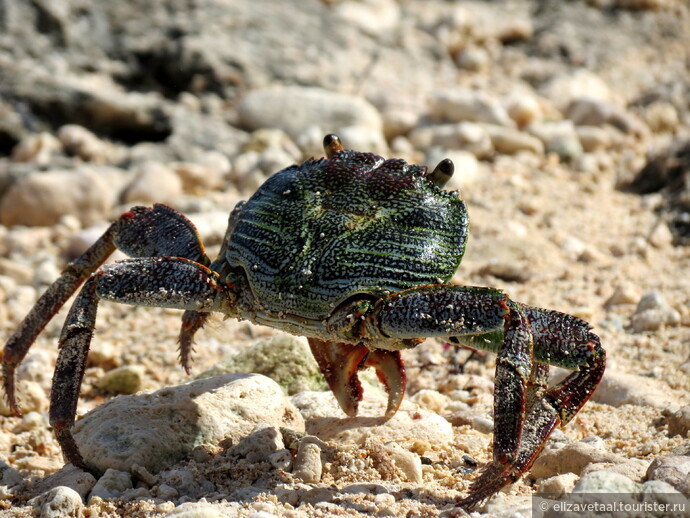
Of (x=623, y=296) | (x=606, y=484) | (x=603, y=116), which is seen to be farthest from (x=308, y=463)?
(x=603, y=116)

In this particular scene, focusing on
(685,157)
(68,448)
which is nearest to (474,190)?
(685,157)

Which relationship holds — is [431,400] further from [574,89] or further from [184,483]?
[574,89]

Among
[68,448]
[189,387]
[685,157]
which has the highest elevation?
[685,157]

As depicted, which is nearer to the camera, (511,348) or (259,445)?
(511,348)

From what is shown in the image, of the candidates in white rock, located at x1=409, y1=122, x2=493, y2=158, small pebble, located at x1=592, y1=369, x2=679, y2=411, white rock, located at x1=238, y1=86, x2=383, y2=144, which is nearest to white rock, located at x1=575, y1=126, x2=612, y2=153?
white rock, located at x1=409, y1=122, x2=493, y2=158

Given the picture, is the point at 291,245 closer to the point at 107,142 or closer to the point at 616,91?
the point at 107,142
